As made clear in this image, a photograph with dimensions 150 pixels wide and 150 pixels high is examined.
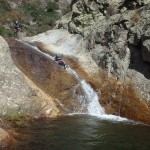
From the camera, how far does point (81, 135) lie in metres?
22.9

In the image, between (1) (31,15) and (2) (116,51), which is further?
(1) (31,15)

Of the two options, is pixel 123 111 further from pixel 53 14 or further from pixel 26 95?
pixel 53 14

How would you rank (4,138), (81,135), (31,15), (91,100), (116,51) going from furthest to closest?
1. (31,15)
2. (116,51)
3. (91,100)
4. (81,135)
5. (4,138)

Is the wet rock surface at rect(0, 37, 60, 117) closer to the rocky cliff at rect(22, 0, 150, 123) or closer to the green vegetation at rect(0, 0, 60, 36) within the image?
the rocky cliff at rect(22, 0, 150, 123)

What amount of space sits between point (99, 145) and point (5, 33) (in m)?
41.8

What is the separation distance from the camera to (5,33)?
Answer: 59.6 m

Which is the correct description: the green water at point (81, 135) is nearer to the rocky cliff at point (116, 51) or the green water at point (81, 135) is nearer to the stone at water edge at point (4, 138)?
the stone at water edge at point (4, 138)

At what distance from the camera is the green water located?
68.0 feet

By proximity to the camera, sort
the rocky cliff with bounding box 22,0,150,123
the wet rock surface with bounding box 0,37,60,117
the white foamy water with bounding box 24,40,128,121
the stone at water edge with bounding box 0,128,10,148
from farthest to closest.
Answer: the rocky cliff with bounding box 22,0,150,123 < the white foamy water with bounding box 24,40,128,121 < the wet rock surface with bounding box 0,37,60,117 < the stone at water edge with bounding box 0,128,10,148

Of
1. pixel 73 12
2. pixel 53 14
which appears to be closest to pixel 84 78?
pixel 73 12

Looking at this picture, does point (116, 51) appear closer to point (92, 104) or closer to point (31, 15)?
point (92, 104)

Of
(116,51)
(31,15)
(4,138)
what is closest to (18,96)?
(4,138)

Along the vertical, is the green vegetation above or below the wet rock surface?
above

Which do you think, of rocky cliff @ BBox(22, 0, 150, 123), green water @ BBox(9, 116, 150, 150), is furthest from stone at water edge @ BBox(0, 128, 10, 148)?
rocky cliff @ BBox(22, 0, 150, 123)
